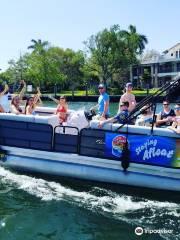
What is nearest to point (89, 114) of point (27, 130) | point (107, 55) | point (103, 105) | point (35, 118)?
point (103, 105)

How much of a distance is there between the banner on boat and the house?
221 feet

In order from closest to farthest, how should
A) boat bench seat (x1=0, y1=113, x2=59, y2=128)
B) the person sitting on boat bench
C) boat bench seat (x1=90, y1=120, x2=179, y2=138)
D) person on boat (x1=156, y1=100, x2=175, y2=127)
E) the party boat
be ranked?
boat bench seat (x1=90, y1=120, x2=179, y2=138), the party boat, the person sitting on boat bench, person on boat (x1=156, y1=100, x2=175, y2=127), boat bench seat (x1=0, y1=113, x2=59, y2=128)

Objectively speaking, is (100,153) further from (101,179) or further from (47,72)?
(47,72)

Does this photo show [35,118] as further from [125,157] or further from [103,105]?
[125,157]

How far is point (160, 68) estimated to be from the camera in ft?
254

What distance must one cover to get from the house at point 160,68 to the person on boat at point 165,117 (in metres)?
65.8

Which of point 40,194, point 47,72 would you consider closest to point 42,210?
point 40,194

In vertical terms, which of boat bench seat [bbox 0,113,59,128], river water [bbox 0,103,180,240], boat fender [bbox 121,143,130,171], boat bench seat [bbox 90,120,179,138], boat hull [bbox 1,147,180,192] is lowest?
river water [bbox 0,103,180,240]

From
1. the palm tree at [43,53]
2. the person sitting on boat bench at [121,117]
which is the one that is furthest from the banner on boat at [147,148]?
the palm tree at [43,53]

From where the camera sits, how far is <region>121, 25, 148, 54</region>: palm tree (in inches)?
3068

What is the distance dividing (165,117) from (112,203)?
102 inches

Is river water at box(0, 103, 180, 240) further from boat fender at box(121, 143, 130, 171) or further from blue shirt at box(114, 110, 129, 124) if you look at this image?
blue shirt at box(114, 110, 129, 124)

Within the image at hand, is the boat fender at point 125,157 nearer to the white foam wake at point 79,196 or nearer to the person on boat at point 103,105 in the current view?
the white foam wake at point 79,196

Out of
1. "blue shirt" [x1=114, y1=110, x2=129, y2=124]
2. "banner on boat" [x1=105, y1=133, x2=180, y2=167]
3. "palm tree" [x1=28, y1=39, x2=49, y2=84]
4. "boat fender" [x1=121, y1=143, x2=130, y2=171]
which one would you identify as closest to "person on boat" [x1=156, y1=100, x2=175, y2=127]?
"blue shirt" [x1=114, y1=110, x2=129, y2=124]
